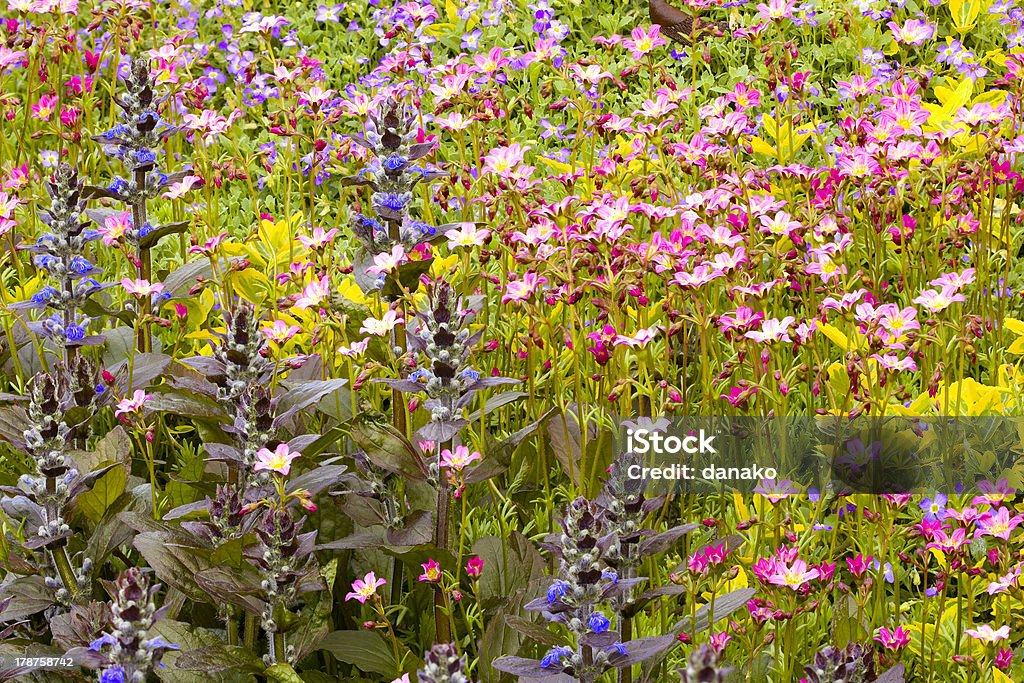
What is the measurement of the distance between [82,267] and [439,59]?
263 centimetres

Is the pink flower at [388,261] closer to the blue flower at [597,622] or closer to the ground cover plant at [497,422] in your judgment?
the ground cover plant at [497,422]

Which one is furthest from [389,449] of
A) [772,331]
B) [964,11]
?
[964,11]

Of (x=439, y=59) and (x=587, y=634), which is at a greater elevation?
(x=439, y=59)

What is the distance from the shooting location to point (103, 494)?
2217 mm

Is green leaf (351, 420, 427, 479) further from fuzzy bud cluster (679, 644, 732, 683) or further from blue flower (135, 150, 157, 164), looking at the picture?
fuzzy bud cluster (679, 644, 732, 683)

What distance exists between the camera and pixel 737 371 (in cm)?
295

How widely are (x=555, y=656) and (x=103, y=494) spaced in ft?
3.27

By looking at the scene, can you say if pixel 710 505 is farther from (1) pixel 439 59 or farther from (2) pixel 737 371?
(1) pixel 439 59

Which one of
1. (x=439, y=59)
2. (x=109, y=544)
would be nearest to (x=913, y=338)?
(x=109, y=544)

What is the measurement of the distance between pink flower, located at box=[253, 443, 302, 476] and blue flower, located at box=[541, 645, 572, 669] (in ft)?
1.71

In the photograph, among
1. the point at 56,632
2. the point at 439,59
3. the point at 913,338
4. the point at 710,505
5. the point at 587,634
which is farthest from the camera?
the point at 439,59

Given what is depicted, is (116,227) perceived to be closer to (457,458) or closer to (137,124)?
(137,124)

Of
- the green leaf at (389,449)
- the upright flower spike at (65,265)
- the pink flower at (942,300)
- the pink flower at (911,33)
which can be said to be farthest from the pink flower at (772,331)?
the pink flower at (911,33)

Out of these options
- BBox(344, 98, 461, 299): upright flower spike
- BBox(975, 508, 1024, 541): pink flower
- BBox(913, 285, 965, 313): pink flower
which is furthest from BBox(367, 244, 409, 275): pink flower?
BBox(975, 508, 1024, 541): pink flower
